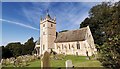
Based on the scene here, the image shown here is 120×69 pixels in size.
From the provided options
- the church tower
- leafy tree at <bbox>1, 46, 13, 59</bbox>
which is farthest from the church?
leafy tree at <bbox>1, 46, 13, 59</bbox>

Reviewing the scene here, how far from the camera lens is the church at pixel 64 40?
49.1 meters

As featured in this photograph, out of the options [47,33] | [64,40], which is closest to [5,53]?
[47,33]

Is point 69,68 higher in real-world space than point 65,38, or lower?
lower

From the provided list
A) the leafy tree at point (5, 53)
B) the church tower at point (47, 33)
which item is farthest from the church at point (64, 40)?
the leafy tree at point (5, 53)

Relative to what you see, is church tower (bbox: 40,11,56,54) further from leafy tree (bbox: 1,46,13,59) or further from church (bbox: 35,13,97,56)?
leafy tree (bbox: 1,46,13,59)

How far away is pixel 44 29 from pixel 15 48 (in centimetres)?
1981

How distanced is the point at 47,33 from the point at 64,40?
5664 millimetres

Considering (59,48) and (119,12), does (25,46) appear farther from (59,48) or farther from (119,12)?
(119,12)

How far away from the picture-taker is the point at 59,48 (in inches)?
2205

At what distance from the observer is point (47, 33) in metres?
55.6

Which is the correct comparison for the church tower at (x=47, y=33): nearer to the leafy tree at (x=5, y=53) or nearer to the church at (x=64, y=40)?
the church at (x=64, y=40)

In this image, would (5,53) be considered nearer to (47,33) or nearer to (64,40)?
(47,33)

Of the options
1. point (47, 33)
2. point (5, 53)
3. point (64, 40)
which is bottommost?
point (5, 53)

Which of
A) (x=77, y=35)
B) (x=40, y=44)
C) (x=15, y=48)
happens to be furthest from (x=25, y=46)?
(x=77, y=35)
